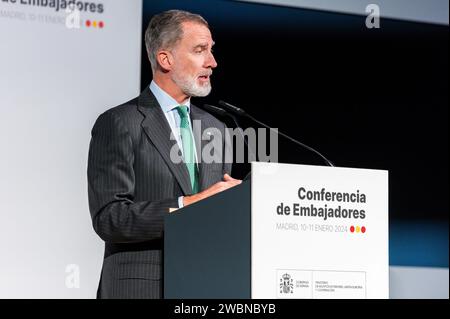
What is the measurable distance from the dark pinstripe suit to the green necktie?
33mm

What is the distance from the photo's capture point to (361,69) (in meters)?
5.32

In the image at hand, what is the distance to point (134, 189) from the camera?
10.6ft

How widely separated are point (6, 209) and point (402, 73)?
2.55 m

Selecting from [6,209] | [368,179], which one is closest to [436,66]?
[6,209]

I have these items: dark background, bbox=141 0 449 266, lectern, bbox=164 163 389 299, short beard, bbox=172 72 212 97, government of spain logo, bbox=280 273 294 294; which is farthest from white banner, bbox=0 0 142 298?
government of spain logo, bbox=280 273 294 294

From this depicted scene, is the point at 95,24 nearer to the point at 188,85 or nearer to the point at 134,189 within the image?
the point at 188,85

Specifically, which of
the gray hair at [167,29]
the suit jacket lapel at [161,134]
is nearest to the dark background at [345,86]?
the gray hair at [167,29]

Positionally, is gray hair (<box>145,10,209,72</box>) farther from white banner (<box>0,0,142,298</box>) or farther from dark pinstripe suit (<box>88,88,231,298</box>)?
white banner (<box>0,0,142,298</box>)

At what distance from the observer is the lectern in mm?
2355

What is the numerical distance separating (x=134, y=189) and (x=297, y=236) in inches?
38.6

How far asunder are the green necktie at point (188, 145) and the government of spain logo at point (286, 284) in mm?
975

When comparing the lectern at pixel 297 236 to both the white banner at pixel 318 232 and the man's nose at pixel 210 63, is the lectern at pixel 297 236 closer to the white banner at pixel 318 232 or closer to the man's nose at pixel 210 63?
the white banner at pixel 318 232

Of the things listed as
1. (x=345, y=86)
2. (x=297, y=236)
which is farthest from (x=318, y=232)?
(x=345, y=86)
